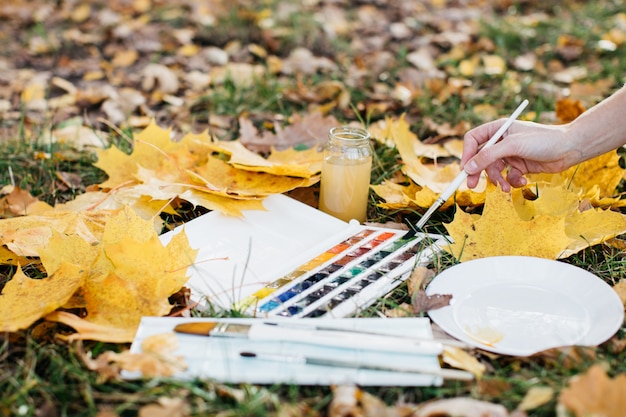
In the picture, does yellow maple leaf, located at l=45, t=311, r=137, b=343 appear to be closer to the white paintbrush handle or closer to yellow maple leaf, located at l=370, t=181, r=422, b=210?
the white paintbrush handle

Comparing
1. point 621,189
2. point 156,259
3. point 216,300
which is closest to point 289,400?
point 216,300

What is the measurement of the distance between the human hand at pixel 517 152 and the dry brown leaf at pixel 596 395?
682mm

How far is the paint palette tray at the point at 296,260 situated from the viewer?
4.95ft

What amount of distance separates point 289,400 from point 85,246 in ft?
2.12

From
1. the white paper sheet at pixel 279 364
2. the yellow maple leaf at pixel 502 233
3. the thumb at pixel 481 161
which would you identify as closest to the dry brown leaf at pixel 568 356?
the white paper sheet at pixel 279 364

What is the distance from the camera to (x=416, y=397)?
1275 mm

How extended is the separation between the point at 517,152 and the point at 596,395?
0.75 meters

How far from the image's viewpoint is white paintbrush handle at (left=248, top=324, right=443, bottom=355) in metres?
1.26

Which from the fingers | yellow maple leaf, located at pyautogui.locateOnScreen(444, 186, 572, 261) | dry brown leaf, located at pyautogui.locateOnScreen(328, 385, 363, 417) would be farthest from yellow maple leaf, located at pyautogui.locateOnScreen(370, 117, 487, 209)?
dry brown leaf, located at pyautogui.locateOnScreen(328, 385, 363, 417)

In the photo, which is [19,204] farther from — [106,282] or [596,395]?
[596,395]

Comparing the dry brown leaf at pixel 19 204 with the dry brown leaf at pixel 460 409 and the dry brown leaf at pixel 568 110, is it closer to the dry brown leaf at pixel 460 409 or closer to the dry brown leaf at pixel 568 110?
the dry brown leaf at pixel 460 409

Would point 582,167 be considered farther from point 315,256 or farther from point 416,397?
point 416,397

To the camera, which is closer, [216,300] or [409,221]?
[216,300]

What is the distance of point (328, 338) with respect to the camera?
1.27 meters
